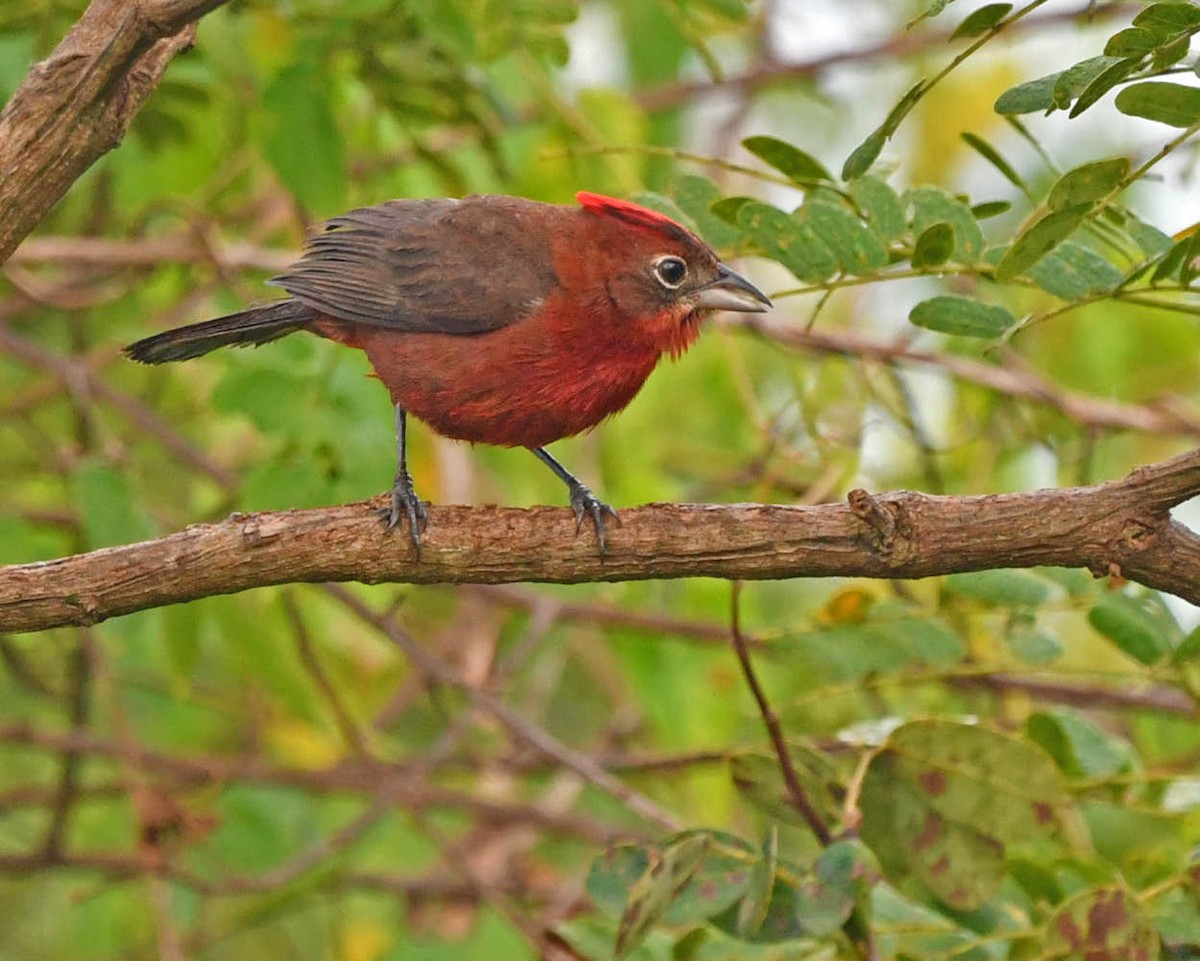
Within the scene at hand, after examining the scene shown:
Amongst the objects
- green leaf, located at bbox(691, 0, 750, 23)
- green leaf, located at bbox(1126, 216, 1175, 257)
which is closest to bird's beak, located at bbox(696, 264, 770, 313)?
green leaf, located at bbox(691, 0, 750, 23)

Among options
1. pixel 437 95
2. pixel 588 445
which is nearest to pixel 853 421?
pixel 588 445

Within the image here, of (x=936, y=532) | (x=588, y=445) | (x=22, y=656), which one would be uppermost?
(x=936, y=532)

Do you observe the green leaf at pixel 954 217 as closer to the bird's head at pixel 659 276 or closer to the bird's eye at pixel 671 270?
the bird's head at pixel 659 276

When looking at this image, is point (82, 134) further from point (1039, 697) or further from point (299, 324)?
point (1039, 697)

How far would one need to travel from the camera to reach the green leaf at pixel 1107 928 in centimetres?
265

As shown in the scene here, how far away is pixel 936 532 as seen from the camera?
8.45 feet

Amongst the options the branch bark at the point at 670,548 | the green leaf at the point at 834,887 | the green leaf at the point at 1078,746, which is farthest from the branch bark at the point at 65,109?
the green leaf at the point at 1078,746

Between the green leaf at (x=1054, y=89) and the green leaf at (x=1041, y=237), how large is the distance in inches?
6.2

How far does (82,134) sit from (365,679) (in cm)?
395

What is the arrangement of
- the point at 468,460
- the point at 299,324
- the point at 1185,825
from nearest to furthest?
the point at 1185,825 < the point at 299,324 < the point at 468,460

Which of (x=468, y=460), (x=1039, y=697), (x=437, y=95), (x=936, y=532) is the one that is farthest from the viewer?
(x=468, y=460)

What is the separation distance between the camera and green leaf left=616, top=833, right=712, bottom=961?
264 cm

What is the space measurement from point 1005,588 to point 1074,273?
699 millimetres

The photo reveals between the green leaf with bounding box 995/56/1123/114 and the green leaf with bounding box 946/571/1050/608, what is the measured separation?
3.75 feet
